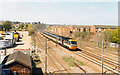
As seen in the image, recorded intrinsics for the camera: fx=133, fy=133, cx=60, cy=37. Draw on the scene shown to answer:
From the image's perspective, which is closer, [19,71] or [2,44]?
[19,71]

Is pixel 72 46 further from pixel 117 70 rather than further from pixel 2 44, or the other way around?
pixel 2 44

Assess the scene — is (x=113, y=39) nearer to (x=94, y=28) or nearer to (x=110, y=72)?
(x=110, y=72)

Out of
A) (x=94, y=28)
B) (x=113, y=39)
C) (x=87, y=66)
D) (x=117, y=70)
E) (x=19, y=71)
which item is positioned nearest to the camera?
(x=19, y=71)

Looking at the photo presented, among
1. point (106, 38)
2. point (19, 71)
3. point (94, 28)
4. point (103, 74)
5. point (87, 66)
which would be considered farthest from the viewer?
point (94, 28)

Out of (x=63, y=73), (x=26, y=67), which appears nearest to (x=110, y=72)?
(x=63, y=73)

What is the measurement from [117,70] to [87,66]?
11.2 feet

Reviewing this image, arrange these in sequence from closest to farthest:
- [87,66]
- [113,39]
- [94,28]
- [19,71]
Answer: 1. [19,71]
2. [87,66]
3. [113,39]
4. [94,28]

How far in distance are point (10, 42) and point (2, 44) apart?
1959 mm

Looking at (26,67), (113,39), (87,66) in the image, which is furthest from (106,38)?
(26,67)

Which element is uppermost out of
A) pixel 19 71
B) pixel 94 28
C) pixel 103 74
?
pixel 94 28

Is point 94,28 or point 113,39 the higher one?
point 94,28

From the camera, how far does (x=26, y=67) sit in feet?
35.0

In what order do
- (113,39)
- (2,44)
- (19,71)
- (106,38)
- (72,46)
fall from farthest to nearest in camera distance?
1. (106,38)
2. (113,39)
3. (2,44)
4. (72,46)
5. (19,71)

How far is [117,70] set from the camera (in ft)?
48.3
